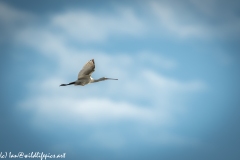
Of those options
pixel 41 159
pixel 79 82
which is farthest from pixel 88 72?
pixel 41 159

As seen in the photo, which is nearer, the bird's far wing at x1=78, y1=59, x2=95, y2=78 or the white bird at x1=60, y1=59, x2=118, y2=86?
the bird's far wing at x1=78, y1=59, x2=95, y2=78

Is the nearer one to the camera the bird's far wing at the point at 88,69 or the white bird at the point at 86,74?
the bird's far wing at the point at 88,69

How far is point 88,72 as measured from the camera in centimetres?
6969

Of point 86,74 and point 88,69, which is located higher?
point 88,69

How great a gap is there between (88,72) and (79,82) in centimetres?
192

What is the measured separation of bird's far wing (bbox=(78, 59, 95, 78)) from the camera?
2689 inches

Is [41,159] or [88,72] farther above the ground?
[88,72]

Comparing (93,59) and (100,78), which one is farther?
(100,78)

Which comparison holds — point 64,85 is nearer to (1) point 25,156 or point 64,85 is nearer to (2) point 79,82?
(2) point 79,82

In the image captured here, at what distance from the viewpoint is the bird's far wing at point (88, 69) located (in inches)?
2689

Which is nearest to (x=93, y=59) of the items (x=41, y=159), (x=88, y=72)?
(x=88, y=72)

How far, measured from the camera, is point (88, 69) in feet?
227

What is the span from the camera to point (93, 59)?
224 feet

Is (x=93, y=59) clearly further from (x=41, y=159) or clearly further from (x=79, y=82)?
(x=41, y=159)
